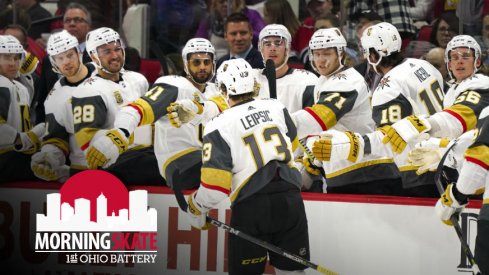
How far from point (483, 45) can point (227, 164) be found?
206cm

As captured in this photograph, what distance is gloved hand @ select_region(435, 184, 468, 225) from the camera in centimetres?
507

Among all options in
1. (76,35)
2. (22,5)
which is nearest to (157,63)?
(76,35)

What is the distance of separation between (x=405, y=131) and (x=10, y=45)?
244cm

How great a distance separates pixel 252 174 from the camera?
17.4 ft

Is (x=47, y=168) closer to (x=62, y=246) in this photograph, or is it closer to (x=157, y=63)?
(x=62, y=246)

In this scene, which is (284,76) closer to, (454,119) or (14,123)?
(454,119)

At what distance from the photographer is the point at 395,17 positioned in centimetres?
689

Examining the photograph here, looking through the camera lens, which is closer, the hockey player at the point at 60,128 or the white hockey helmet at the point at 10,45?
the hockey player at the point at 60,128

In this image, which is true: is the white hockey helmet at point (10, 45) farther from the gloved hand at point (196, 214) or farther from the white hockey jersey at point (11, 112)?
the gloved hand at point (196, 214)

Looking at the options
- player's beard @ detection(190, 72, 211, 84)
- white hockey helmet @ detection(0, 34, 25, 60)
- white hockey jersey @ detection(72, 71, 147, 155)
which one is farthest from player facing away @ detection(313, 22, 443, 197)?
white hockey helmet @ detection(0, 34, 25, 60)

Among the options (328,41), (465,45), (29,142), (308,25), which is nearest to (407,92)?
(465,45)

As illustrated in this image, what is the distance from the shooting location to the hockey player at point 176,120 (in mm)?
6047

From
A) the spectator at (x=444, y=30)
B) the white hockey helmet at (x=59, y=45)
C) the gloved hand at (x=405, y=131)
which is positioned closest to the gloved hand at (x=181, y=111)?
the white hockey helmet at (x=59, y=45)

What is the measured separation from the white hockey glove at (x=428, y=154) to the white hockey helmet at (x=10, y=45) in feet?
7.86
